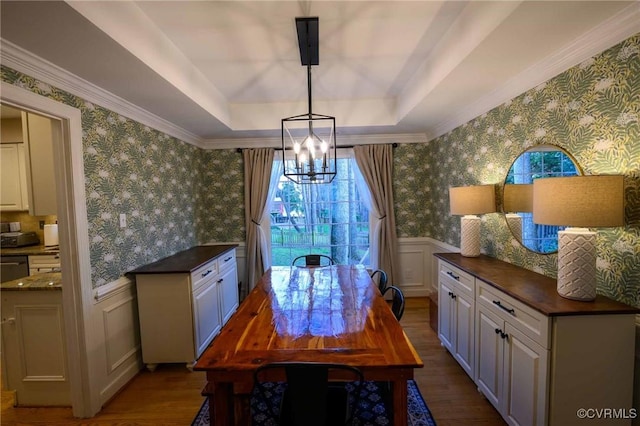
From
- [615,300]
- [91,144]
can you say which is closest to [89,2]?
[91,144]

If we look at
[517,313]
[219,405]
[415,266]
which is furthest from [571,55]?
[415,266]

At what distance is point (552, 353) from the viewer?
1.43 metres

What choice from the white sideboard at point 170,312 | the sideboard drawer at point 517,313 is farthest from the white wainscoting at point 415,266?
the sideboard drawer at point 517,313

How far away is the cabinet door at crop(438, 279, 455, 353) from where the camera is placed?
8.31 ft

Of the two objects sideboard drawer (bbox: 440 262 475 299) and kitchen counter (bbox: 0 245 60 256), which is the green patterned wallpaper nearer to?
kitchen counter (bbox: 0 245 60 256)

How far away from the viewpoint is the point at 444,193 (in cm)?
366

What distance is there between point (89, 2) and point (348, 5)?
1377 mm

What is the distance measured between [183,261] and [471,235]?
278 centimetres

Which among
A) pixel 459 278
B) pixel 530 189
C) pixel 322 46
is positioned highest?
pixel 322 46

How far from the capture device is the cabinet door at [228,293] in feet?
10.8

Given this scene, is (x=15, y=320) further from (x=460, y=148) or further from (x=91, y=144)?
(x=460, y=148)

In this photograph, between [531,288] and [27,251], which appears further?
[27,251]

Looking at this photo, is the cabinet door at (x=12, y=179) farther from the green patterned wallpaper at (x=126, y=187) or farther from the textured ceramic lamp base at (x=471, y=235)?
the textured ceramic lamp base at (x=471, y=235)

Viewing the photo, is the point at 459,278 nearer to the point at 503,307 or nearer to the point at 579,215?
the point at 503,307
